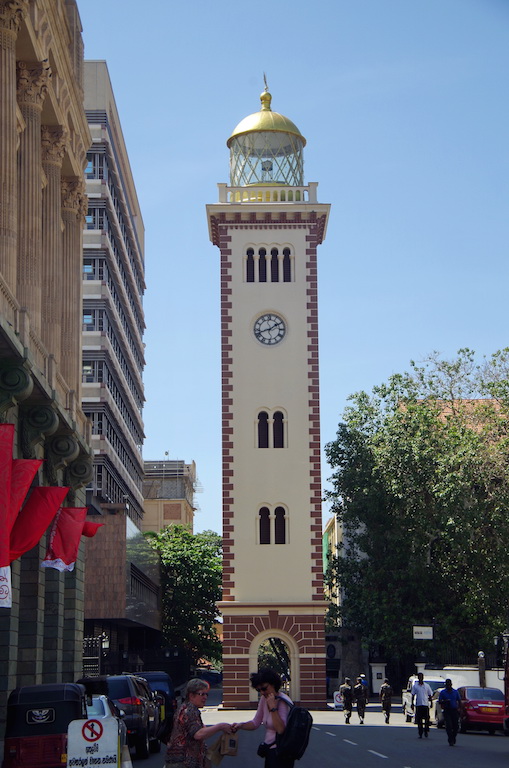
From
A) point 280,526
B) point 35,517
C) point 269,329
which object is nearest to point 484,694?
point 35,517

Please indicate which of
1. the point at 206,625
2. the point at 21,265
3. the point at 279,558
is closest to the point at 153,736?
the point at 21,265

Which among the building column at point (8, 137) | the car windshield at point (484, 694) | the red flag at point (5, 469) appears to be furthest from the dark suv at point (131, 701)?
the car windshield at point (484, 694)

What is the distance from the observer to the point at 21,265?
3353 centimetres

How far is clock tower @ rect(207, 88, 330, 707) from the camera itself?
5666 cm

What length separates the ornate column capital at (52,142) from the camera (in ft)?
126

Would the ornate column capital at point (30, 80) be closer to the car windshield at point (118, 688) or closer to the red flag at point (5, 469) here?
the red flag at point (5, 469)

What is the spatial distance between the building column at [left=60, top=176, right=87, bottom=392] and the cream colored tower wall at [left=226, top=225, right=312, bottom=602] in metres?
18.0

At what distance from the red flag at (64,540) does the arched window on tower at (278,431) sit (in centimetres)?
2715

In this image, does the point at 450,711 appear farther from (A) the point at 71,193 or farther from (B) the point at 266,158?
(B) the point at 266,158

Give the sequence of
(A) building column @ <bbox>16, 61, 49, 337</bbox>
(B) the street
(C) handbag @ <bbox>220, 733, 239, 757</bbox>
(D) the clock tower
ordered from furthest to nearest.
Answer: (D) the clock tower < (A) building column @ <bbox>16, 61, 49, 337</bbox> < (B) the street < (C) handbag @ <bbox>220, 733, 239, 757</bbox>

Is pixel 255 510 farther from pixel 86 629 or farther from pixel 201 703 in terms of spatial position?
pixel 201 703

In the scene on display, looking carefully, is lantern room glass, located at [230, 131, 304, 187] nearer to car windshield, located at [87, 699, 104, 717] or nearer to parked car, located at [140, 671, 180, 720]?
parked car, located at [140, 671, 180, 720]

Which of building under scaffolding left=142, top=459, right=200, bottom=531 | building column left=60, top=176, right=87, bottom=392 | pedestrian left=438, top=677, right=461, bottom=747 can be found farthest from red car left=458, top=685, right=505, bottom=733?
building under scaffolding left=142, top=459, right=200, bottom=531

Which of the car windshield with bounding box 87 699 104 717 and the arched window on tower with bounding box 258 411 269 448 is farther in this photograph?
the arched window on tower with bounding box 258 411 269 448
